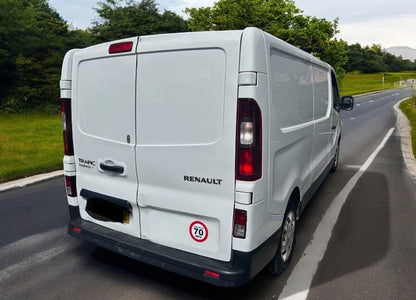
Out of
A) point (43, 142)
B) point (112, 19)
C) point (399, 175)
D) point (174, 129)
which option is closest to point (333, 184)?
point (399, 175)

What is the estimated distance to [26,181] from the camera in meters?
6.34

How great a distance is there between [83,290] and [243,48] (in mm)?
2439

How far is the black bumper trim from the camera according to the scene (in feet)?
8.59

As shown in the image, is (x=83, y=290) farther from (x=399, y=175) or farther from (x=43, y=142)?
(x=43, y=142)

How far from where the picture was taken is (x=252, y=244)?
8.64 feet

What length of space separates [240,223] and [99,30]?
3106cm

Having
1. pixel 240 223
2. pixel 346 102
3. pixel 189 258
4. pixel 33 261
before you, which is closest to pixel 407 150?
pixel 346 102

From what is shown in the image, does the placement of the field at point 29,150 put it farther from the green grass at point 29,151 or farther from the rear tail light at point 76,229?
the rear tail light at point 76,229

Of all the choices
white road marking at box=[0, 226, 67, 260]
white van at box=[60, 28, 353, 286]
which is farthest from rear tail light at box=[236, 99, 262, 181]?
white road marking at box=[0, 226, 67, 260]

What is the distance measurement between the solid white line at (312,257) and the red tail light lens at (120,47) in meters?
2.45

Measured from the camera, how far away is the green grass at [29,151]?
693 centimetres

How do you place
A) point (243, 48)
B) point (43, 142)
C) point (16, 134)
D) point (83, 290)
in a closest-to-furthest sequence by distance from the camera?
point (243, 48) → point (83, 290) → point (43, 142) → point (16, 134)

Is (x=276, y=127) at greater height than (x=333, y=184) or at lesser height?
greater

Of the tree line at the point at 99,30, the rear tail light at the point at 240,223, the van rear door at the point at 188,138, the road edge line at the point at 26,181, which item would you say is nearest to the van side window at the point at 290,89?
the van rear door at the point at 188,138
